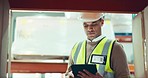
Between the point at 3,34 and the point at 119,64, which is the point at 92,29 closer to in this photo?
the point at 119,64

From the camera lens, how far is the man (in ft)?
6.32

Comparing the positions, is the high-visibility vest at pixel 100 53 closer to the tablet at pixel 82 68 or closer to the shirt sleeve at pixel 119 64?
the shirt sleeve at pixel 119 64

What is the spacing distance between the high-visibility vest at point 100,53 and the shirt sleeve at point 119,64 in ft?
0.11

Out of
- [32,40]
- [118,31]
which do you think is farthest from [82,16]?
[118,31]

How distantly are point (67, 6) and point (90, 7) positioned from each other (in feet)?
0.53

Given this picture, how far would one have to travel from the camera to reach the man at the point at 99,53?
1926 millimetres

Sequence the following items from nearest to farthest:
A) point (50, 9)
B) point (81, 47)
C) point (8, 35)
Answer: point (8, 35) → point (50, 9) → point (81, 47)

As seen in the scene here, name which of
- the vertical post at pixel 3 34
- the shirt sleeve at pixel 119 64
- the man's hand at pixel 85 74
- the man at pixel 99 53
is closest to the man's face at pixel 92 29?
the man at pixel 99 53

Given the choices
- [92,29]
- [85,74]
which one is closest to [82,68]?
[85,74]

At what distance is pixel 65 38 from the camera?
8.76ft

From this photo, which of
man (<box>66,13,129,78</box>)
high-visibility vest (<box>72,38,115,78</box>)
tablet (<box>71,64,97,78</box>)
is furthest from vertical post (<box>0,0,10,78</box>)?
high-visibility vest (<box>72,38,115,78</box>)

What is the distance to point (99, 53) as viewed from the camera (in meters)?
2.02

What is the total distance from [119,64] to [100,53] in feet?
0.61

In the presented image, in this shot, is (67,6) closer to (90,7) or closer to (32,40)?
(90,7)
